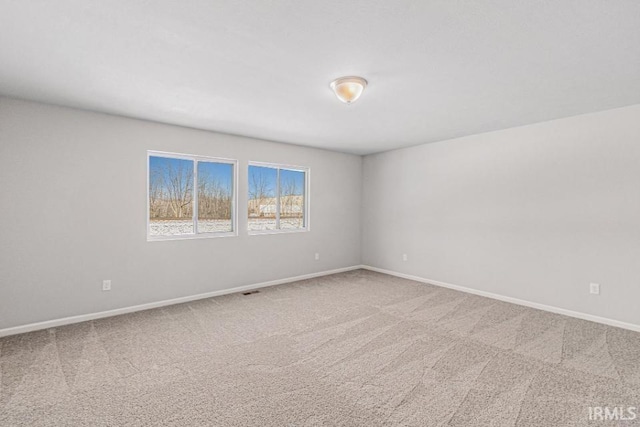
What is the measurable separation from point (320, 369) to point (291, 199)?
11.5 feet

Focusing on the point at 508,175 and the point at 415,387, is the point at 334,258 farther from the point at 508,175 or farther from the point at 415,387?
the point at 415,387

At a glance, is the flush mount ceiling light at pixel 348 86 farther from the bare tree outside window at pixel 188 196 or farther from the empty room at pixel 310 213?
the bare tree outside window at pixel 188 196

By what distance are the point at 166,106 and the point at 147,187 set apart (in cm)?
115

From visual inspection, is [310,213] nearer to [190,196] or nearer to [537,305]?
[190,196]

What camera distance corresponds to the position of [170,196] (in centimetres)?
418

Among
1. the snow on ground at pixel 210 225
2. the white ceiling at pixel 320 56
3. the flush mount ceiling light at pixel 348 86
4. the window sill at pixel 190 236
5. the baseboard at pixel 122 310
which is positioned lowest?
the baseboard at pixel 122 310

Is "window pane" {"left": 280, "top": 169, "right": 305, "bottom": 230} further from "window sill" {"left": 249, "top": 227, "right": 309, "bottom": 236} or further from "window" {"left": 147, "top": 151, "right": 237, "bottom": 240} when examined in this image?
"window" {"left": 147, "top": 151, "right": 237, "bottom": 240}

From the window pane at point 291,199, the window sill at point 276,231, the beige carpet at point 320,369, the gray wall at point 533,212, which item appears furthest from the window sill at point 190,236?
the gray wall at point 533,212

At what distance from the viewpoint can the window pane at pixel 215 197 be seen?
4.42 m

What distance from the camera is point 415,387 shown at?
2.15 meters

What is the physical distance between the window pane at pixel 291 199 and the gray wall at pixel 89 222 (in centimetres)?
78

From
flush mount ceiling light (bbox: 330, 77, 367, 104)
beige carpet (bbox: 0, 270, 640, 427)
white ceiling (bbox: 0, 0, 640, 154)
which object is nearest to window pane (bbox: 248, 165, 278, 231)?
white ceiling (bbox: 0, 0, 640, 154)

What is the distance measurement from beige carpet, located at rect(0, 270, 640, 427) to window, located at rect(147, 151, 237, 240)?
44.2 inches

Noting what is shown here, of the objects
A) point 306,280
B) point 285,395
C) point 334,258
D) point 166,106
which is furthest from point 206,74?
point 334,258
